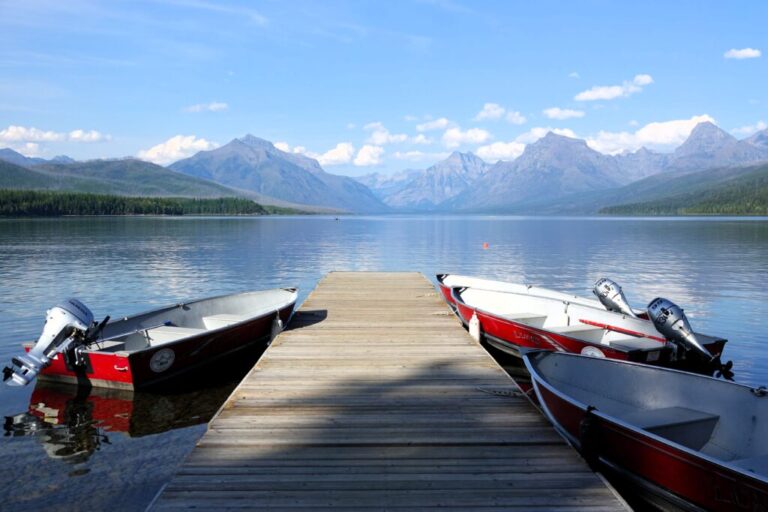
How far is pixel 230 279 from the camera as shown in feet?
105

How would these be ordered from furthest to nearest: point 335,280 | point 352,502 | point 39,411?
point 335,280
point 39,411
point 352,502

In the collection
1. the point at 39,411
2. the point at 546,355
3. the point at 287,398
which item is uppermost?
the point at 546,355

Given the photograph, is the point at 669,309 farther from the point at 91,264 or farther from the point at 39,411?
the point at 91,264

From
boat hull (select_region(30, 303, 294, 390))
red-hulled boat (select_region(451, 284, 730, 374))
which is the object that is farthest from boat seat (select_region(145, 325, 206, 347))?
red-hulled boat (select_region(451, 284, 730, 374))

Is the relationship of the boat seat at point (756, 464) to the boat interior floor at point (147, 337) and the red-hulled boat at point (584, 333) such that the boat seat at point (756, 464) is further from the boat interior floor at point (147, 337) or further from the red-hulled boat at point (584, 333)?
the boat interior floor at point (147, 337)

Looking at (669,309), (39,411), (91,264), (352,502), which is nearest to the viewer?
(352,502)

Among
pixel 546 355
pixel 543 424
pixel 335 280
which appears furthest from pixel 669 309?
pixel 335 280

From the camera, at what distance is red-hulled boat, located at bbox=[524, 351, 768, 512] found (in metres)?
5.72

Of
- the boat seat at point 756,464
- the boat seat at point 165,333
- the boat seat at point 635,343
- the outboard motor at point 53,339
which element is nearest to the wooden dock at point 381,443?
the boat seat at point 756,464

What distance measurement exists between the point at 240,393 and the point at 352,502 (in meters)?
3.94

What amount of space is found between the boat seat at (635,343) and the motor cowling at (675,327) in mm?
548

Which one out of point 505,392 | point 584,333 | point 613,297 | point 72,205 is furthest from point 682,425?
point 72,205

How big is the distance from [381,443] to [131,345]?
26.2ft

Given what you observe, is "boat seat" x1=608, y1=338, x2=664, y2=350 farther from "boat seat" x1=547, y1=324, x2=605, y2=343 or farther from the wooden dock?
the wooden dock
